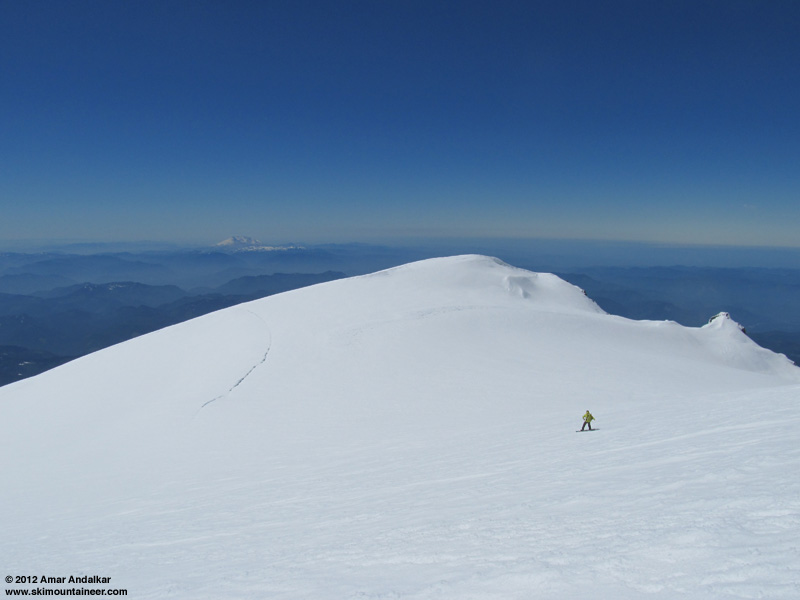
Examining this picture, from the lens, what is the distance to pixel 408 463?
11.2 metres

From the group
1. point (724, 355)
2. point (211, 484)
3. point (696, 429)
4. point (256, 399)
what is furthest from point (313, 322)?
point (724, 355)

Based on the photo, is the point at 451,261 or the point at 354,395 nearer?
the point at 354,395

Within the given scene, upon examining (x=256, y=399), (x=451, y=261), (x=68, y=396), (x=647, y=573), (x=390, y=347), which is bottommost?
(x=68, y=396)

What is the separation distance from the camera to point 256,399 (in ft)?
66.7

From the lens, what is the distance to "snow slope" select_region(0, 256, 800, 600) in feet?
15.2

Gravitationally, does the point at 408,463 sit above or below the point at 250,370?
above

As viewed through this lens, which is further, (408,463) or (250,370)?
(250,370)

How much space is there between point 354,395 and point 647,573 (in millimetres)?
17281

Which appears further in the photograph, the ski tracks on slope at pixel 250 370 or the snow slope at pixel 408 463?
the ski tracks on slope at pixel 250 370

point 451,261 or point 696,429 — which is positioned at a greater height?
point 451,261

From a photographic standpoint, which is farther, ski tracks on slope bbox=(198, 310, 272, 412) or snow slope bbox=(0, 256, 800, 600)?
ski tracks on slope bbox=(198, 310, 272, 412)

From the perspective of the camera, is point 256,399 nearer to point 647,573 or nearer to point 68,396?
point 68,396

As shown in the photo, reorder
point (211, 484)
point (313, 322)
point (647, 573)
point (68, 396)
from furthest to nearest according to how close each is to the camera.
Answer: point (313, 322) < point (68, 396) < point (211, 484) < point (647, 573)

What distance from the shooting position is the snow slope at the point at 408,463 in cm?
463
